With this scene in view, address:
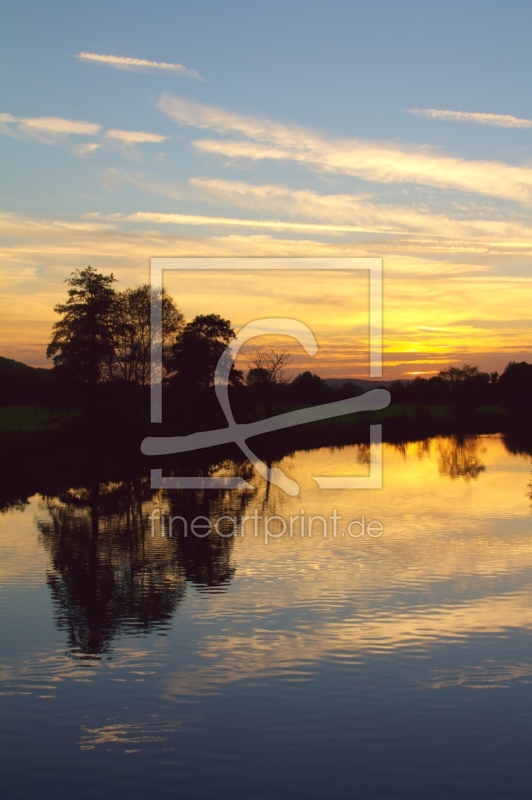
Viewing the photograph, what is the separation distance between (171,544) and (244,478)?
1861cm

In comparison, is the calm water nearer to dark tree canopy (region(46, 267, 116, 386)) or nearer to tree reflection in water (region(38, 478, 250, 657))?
A: tree reflection in water (region(38, 478, 250, 657))

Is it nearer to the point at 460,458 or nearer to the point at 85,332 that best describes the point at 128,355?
the point at 85,332

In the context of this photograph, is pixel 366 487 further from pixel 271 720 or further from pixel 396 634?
pixel 271 720

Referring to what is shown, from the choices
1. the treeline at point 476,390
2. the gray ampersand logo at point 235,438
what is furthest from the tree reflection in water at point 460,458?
the treeline at point 476,390

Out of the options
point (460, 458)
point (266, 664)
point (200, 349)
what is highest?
point (200, 349)

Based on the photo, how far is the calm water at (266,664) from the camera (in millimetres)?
9047

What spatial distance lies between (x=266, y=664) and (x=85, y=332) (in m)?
47.5

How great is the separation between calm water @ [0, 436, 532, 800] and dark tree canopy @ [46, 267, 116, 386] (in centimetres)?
3209

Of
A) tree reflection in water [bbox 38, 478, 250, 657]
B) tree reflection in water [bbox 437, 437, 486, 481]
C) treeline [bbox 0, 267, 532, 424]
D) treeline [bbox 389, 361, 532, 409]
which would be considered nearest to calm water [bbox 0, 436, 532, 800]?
tree reflection in water [bbox 38, 478, 250, 657]

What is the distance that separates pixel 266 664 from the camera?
1252cm

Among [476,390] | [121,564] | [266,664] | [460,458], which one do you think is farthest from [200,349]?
[476,390]

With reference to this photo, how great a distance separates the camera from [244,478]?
41.4 m

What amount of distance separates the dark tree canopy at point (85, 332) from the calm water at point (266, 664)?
3209 cm

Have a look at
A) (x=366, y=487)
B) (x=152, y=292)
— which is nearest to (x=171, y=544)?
(x=366, y=487)
